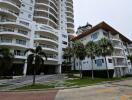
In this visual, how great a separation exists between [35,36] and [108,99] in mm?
46881

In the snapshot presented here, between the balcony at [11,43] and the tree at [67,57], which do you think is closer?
the balcony at [11,43]

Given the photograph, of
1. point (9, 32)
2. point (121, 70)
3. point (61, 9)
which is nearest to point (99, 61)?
point (121, 70)

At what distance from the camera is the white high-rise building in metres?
47.6

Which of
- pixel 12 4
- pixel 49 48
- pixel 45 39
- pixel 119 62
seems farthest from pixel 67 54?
pixel 12 4

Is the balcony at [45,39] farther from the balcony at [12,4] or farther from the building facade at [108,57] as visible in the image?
the balcony at [12,4]

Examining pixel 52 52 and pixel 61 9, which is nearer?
pixel 52 52

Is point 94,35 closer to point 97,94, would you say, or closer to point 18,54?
point 18,54

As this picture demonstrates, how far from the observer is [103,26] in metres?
50.1

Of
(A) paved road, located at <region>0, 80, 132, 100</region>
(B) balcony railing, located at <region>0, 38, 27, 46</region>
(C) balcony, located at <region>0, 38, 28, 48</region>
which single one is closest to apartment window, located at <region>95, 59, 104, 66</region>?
(C) balcony, located at <region>0, 38, 28, 48</region>

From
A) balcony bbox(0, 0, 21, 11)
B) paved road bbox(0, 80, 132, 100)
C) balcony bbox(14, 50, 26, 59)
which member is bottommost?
paved road bbox(0, 80, 132, 100)

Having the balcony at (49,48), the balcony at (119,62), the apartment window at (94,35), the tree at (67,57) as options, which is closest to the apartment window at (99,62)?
the balcony at (119,62)

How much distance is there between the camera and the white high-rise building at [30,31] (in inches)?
1875

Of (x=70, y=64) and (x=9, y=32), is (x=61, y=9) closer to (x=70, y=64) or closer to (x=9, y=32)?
(x=70, y=64)

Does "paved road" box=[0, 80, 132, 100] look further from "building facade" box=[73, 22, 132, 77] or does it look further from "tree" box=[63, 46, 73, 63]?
"tree" box=[63, 46, 73, 63]
